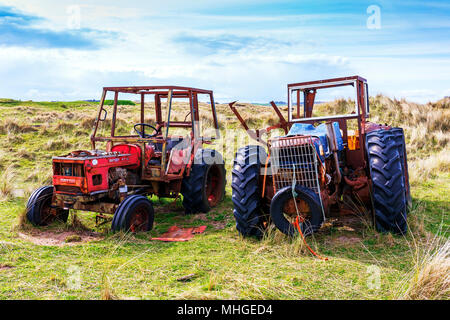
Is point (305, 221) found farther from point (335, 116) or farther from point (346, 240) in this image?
point (335, 116)

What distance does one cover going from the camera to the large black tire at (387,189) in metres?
5.29

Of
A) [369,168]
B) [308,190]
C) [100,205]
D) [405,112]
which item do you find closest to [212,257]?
[308,190]

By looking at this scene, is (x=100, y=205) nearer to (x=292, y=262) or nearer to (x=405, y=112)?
(x=292, y=262)

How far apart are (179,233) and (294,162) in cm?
230

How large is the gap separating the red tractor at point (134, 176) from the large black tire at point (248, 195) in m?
1.56

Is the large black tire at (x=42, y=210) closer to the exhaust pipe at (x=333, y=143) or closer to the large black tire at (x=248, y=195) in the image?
the large black tire at (x=248, y=195)

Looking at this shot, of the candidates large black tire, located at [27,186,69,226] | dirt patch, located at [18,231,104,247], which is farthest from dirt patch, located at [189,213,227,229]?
large black tire, located at [27,186,69,226]

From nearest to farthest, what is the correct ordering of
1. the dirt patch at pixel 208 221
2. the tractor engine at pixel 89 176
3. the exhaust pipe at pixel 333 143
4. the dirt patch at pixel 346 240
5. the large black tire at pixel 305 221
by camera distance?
the large black tire at pixel 305 221 < the dirt patch at pixel 346 240 < the exhaust pipe at pixel 333 143 < the tractor engine at pixel 89 176 < the dirt patch at pixel 208 221

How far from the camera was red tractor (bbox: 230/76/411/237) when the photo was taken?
203 inches

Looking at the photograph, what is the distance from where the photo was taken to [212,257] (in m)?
5.03

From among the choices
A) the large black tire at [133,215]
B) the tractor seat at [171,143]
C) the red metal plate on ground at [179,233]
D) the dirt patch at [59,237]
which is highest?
the tractor seat at [171,143]

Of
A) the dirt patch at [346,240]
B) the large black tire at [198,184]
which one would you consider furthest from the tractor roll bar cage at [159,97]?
the dirt patch at [346,240]

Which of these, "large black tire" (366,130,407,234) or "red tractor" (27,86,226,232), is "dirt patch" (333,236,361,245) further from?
"red tractor" (27,86,226,232)

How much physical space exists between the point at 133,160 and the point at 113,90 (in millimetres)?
1490
